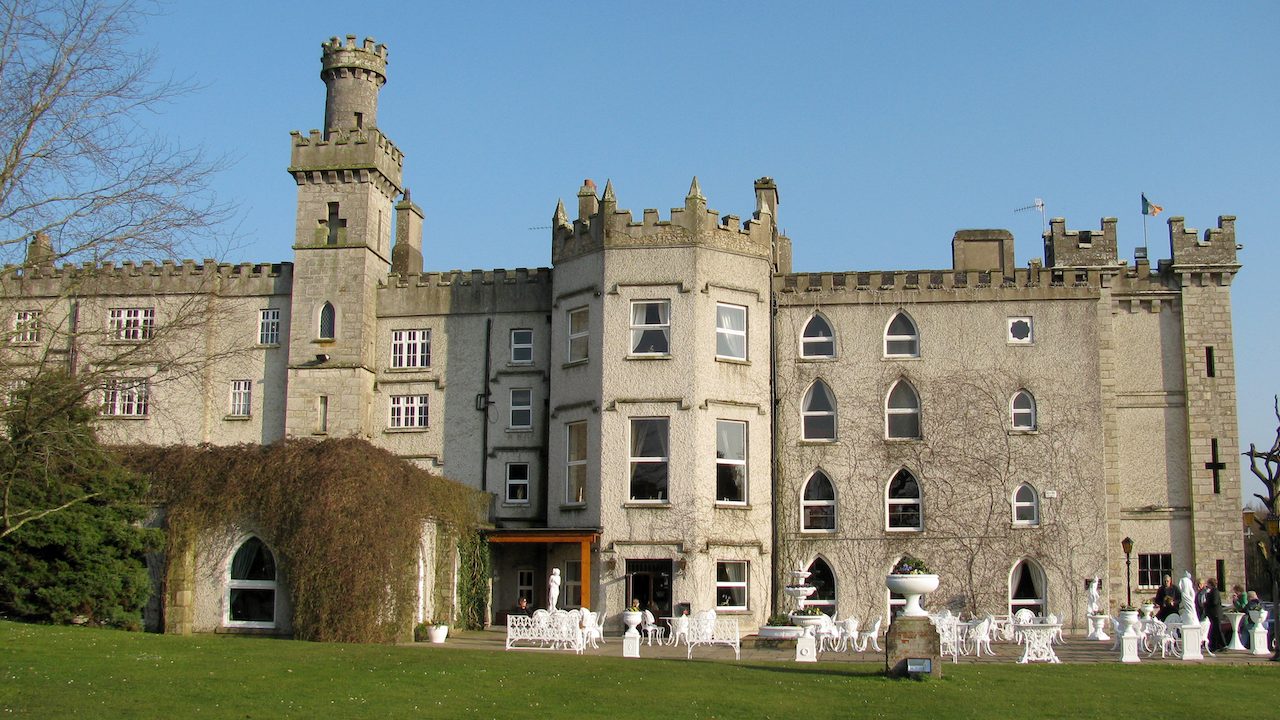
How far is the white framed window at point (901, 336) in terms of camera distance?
3189 centimetres

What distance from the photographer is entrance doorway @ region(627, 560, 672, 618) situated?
29.0 meters

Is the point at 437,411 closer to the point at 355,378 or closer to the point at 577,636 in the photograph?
the point at 355,378

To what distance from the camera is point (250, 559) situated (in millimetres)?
26438

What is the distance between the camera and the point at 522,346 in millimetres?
33031

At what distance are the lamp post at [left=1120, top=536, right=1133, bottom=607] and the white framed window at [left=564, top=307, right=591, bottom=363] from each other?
45.7ft

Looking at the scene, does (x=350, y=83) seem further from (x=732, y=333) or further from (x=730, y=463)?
(x=730, y=463)

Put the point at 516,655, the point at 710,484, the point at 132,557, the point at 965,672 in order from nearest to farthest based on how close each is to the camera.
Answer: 1. the point at 965,672
2. the point at 516,655
3. the point at 132,557
4. the point at 710,484

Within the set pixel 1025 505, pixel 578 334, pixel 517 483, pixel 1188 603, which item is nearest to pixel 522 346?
pixel 578 334

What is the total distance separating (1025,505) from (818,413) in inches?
216

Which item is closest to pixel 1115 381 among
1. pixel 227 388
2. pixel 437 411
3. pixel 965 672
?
pixel 965 672

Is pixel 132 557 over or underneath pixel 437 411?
underneath

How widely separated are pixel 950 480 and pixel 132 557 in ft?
61.4

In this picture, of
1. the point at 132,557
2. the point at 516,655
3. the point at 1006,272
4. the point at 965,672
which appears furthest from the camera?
the point at 1006,272

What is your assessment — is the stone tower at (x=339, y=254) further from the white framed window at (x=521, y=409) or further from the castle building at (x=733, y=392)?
the white framed window at (x=521, y=409)
